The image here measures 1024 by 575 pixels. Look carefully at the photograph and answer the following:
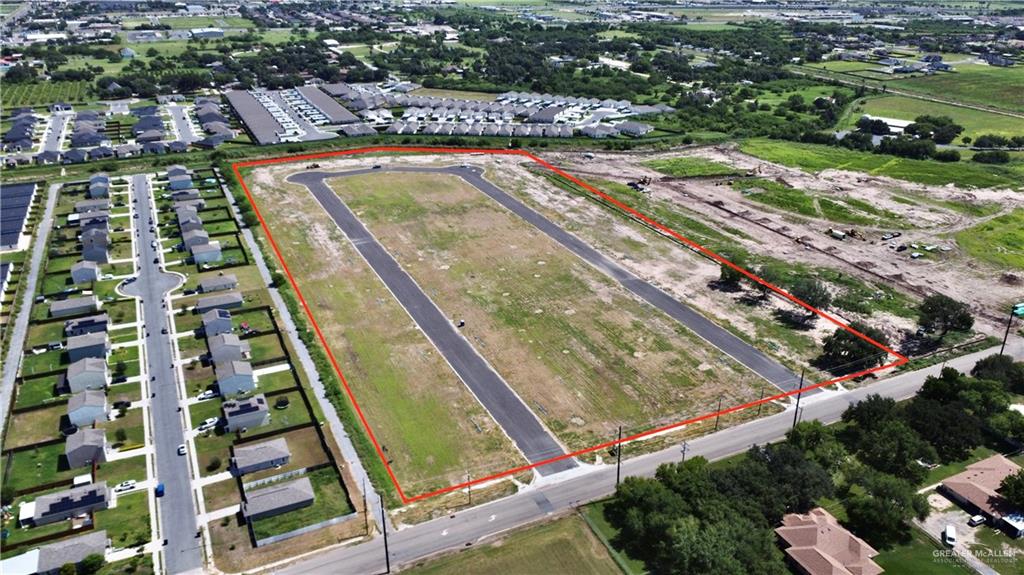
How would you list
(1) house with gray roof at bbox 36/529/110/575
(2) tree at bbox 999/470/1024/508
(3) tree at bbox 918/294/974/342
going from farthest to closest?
(3) tree at bbox 918/294/974/342, (2) tree at bbox 999/470/1024/508, (1) house with gray roof at bbox 36/529/110/575

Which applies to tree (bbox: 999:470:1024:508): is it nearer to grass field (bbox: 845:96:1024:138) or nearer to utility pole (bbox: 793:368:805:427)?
utility pole (bbox: 793:368:805:427)

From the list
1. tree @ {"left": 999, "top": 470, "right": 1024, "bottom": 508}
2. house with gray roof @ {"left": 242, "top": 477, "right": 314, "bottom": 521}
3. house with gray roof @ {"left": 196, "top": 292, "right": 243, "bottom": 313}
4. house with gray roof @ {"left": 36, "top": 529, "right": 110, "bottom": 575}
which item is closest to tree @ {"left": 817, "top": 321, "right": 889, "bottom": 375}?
tree @ {"left": 999, "top": 470, "right": 1024, "bottom": 508}

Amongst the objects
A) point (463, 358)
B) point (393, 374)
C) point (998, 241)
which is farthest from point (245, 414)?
point (998, 241)

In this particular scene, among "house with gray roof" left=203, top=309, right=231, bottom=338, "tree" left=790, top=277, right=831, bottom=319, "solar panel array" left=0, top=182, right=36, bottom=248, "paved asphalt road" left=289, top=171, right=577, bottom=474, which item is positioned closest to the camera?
"paved asphalt road" left=289, top=171, right=577, bottom=474

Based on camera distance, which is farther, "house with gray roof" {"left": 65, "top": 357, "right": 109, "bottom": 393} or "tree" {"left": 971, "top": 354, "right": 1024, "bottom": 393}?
"tree" {"left": 971, "top": 354, "right": 1024, "bottom": 393}

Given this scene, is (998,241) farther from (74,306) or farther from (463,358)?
(74,306)

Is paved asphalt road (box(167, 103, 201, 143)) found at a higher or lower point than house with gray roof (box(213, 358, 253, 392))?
higher

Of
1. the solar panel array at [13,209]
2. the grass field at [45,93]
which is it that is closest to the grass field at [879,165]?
the solar panel array at [13,209]
